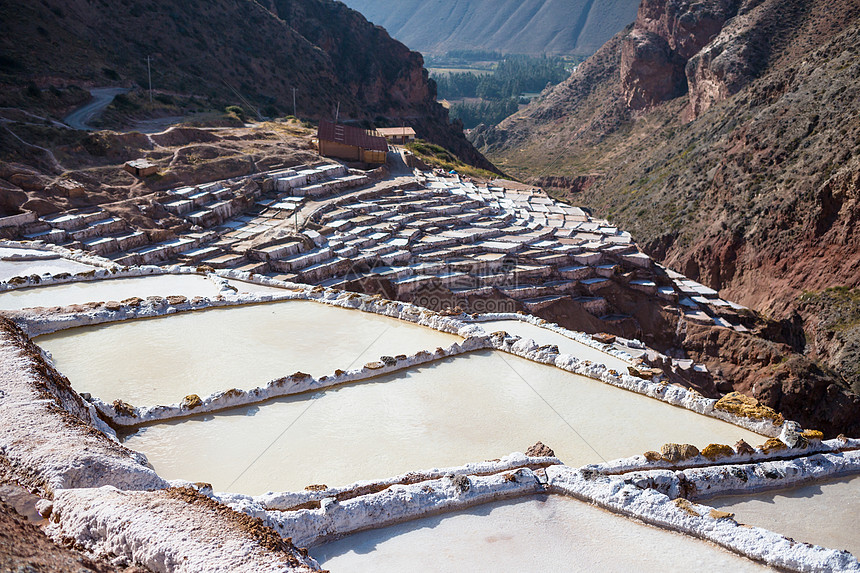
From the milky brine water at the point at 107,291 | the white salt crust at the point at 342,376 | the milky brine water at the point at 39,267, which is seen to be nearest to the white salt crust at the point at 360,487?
the white salt crust at the point at 342,376

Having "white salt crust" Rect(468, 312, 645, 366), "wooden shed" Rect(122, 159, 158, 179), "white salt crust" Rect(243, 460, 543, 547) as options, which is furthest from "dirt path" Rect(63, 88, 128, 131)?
"white salt crust" Rect(243, 460, 543, 547)

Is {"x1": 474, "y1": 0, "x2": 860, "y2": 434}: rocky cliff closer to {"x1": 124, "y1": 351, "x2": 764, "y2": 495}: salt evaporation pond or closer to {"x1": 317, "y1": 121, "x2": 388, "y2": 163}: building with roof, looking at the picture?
{"x1": 124, "y1": 351, "x2": 764, "y2": 495}: salt evaporation pond

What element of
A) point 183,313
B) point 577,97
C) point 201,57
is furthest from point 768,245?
point 577,97

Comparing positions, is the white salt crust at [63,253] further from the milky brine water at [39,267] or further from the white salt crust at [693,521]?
the white salt crust at [693,521]

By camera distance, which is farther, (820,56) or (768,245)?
(820,56)

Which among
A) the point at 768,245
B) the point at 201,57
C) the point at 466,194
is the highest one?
the point at 201,57

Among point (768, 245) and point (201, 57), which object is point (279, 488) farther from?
point (201, 57)
